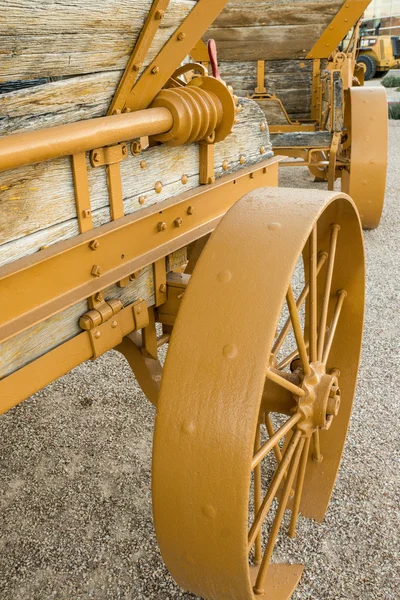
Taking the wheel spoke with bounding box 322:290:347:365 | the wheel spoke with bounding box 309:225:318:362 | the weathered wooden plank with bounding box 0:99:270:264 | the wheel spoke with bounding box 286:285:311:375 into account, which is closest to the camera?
the weathered wooden plank with bounding box 0:99:270:264

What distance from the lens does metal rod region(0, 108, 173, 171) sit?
1.01 metres

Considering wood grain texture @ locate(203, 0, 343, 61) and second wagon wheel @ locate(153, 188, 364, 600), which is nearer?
second wagon wheel @ locate(153, 188, 364, 600)

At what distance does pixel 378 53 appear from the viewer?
18406 mm

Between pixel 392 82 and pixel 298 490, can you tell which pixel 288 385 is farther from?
pixel 392 82

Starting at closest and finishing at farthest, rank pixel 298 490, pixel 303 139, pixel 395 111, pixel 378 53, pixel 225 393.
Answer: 1. pixel 225 393
2. pixel 298 490
3. pixel 303 139
4. pixel 395 111
5. pixel 378 53

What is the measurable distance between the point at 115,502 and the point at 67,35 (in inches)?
60.5

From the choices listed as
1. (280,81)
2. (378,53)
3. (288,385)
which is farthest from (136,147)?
(378,53)

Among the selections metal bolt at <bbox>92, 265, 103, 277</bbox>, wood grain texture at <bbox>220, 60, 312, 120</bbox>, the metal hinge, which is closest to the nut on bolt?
the metal hinge

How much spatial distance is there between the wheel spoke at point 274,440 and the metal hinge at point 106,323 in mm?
453

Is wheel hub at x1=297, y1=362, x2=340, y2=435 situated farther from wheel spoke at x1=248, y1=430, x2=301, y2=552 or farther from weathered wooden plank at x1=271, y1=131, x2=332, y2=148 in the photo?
weathered wooden plank at x1=271, y1=131, x2=332, y2=148

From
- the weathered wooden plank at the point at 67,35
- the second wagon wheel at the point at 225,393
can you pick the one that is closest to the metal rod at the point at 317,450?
the second wagon wheel at the point at 225,393

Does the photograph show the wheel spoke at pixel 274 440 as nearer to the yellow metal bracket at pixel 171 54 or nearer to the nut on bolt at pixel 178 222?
the nut on bolt at pixel 178 222

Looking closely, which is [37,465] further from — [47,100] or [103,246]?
[47,100]

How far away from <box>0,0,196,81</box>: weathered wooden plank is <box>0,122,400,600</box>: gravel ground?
56.1 inches
